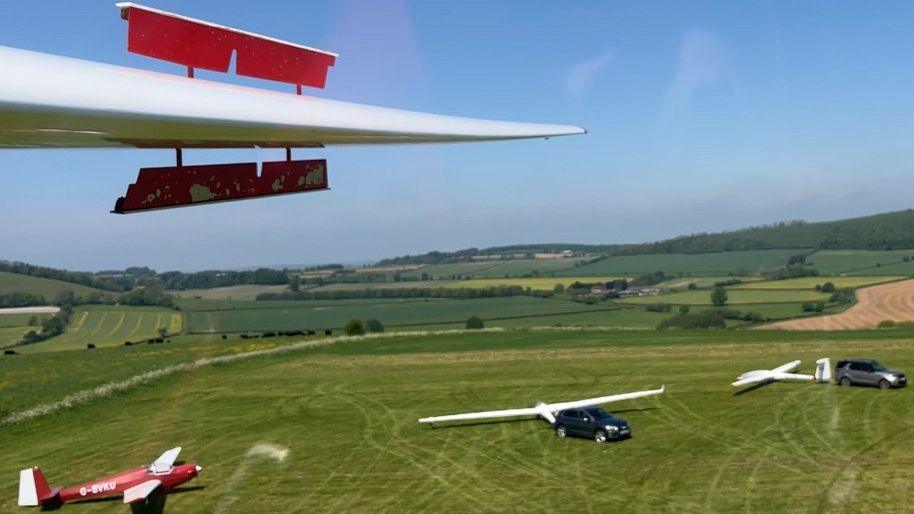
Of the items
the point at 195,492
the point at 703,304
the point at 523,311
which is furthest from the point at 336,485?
the point at 703,304

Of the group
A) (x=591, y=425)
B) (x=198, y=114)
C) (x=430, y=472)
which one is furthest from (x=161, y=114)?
(x=591, y=425)

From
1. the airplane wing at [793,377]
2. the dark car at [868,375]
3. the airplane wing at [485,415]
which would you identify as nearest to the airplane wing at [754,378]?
the airplane wing at [793,377]

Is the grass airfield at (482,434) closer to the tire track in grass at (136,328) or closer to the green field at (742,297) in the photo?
the tire track in grass at (136,328)

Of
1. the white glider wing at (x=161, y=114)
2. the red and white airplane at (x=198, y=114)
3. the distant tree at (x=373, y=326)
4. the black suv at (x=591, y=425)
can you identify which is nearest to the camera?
the white glider wing at (x=161, y=114)

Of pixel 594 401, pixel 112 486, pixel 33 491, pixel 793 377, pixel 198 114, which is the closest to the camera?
pixel 198 114

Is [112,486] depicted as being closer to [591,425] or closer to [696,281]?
[591,425]
